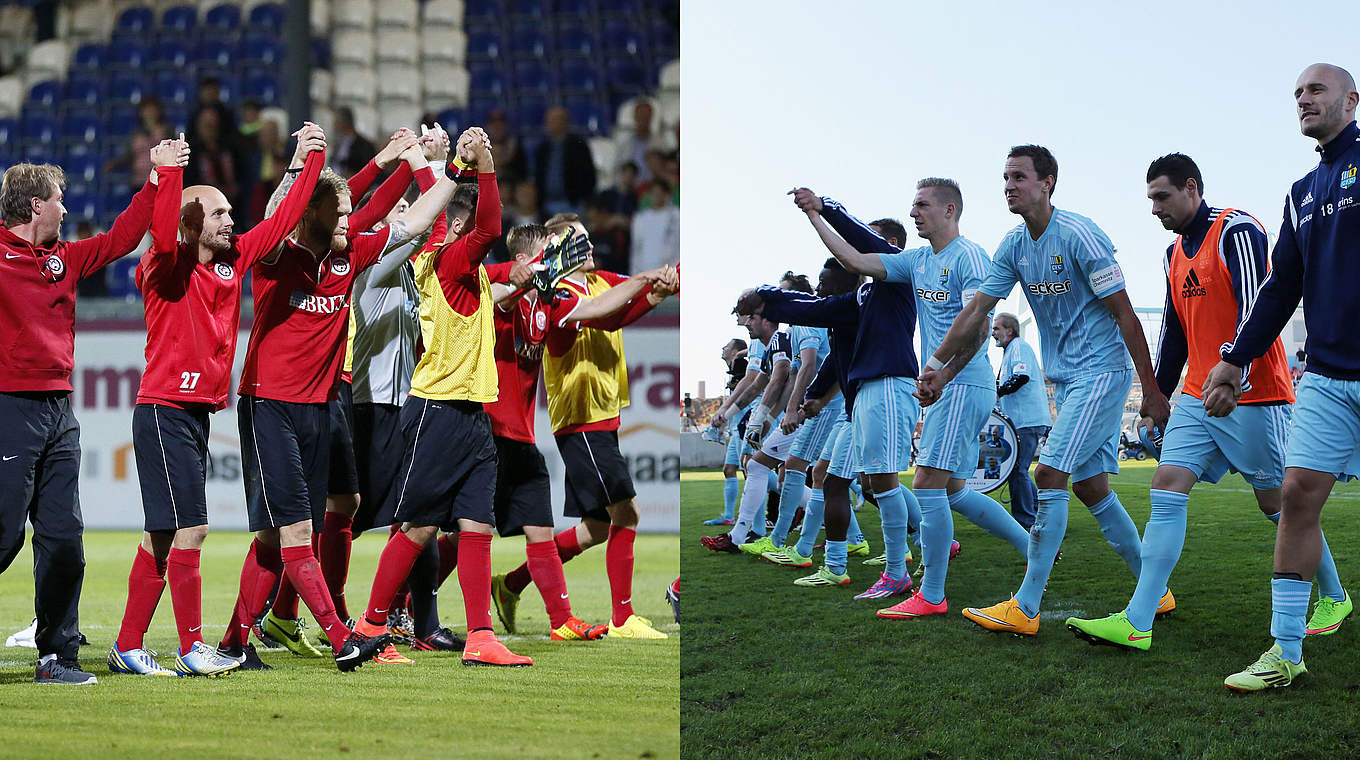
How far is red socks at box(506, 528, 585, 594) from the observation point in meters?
4.89

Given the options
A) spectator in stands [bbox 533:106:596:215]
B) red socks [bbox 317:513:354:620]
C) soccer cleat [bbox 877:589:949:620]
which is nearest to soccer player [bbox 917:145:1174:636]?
soccer cleat [bbox 877:589:949:620]

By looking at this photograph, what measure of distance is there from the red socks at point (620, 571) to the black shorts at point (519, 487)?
371 millimetres

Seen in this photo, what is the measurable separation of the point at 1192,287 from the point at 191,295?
328cm

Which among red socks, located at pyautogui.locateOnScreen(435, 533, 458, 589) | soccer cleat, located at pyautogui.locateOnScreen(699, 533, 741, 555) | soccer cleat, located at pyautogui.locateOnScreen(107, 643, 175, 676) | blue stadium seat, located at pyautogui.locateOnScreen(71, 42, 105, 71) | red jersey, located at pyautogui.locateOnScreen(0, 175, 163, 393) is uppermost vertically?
blue stadium seat, located at pyautogui.locateOnScreen(71, 42, 105, 71)

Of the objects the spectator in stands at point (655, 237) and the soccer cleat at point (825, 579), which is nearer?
the soccer cleat at point (825, 579)

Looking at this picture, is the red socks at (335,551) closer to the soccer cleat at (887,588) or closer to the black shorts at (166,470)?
the black shorts at (166,470)

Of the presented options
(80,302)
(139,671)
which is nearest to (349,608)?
(139,671)

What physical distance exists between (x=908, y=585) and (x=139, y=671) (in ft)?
10.4

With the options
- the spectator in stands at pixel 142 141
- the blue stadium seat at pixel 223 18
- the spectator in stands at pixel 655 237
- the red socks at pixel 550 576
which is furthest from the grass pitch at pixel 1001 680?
the blue stadium seat at pixel 223 18

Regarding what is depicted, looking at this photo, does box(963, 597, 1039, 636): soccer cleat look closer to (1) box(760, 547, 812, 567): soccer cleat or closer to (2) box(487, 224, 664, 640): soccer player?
(2) box(487, 224, 664, 640): soccer player

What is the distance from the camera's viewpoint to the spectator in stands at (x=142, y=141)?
12195mm

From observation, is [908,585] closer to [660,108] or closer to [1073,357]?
[1073,357]

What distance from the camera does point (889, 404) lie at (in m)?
4.98

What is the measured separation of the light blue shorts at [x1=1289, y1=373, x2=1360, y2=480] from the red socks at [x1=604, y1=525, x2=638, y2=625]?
8.01 feet
